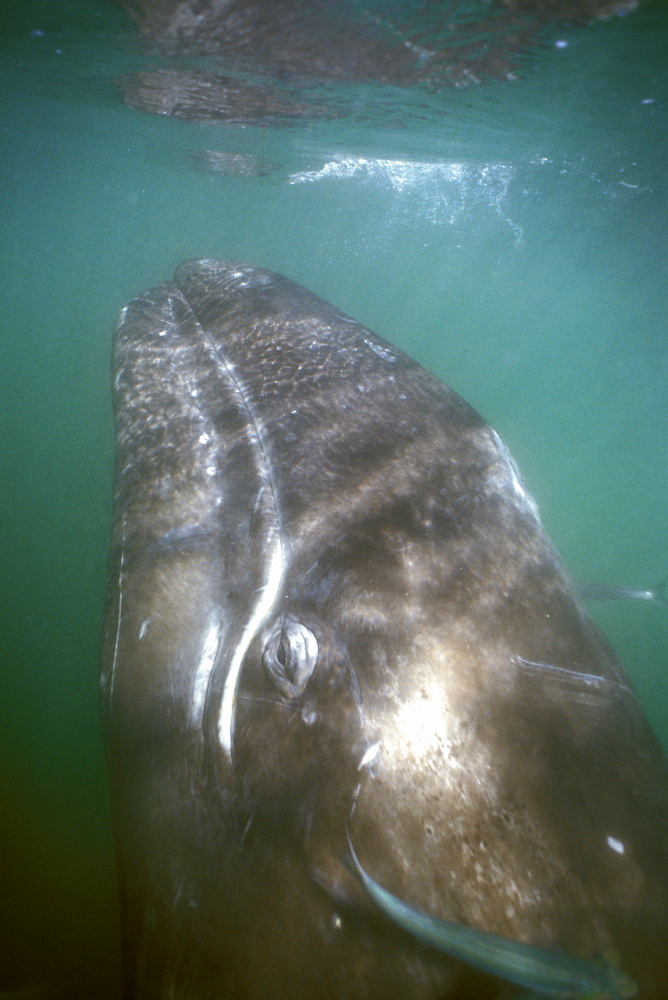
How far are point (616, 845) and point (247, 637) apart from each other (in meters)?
1.73

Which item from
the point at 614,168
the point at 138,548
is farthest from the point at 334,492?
the point at 614,168

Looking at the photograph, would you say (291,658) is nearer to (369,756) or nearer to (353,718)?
(353,718)

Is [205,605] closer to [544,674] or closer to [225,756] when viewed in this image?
[225,756]

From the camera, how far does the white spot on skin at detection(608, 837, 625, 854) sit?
1.97 metres

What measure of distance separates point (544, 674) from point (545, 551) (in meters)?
0.89

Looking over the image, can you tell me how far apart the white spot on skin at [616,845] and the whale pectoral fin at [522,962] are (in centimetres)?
36

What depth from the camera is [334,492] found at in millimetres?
2924

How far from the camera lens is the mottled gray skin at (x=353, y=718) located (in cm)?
187

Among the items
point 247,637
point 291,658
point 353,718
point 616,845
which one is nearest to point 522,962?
point 616,845

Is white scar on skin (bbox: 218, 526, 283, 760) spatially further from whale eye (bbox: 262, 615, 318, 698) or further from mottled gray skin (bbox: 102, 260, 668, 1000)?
whale eye (bbox: 262, 615, 318, 698)

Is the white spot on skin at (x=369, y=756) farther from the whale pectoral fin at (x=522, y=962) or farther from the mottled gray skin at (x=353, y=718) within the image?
the whale pectoral fin at (x=522, y=962)

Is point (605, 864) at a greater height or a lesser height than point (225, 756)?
greater

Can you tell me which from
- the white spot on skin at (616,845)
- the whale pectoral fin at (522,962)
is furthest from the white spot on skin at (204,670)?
the white spot on skin at (616,845)

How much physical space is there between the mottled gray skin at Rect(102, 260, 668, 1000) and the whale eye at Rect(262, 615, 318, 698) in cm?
1
